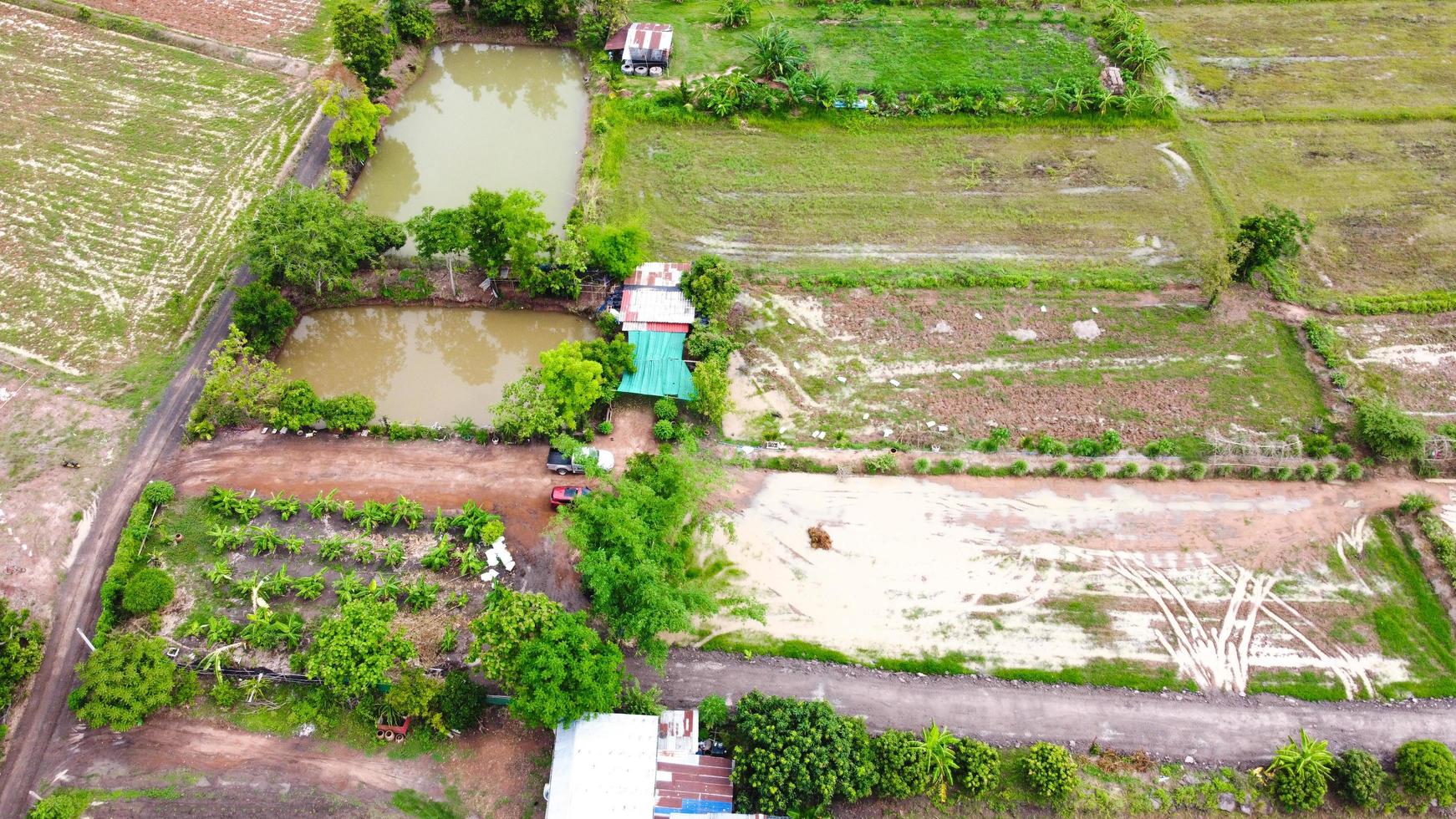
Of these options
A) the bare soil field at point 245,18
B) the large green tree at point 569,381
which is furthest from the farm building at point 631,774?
the bare soil field at point 245,18

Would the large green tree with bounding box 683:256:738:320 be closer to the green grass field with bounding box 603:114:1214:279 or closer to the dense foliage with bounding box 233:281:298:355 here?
the green grass field with bounding box 603:114:1214:279

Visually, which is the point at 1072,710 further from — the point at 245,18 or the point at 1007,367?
the point at 245,18

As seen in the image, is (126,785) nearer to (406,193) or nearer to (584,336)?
(584,336)

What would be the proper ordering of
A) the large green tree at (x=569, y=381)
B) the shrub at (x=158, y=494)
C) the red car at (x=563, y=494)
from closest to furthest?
1. the shrub at (x=158, y=494)
2. the red car at (x=563, y=494)
3. the large green tree at (x=569, y=381)

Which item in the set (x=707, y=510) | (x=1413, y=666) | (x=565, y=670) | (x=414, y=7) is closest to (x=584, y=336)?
(x=707, y=510)

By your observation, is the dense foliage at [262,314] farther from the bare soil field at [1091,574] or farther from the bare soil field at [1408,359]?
the bare soil field at [1408,359]
